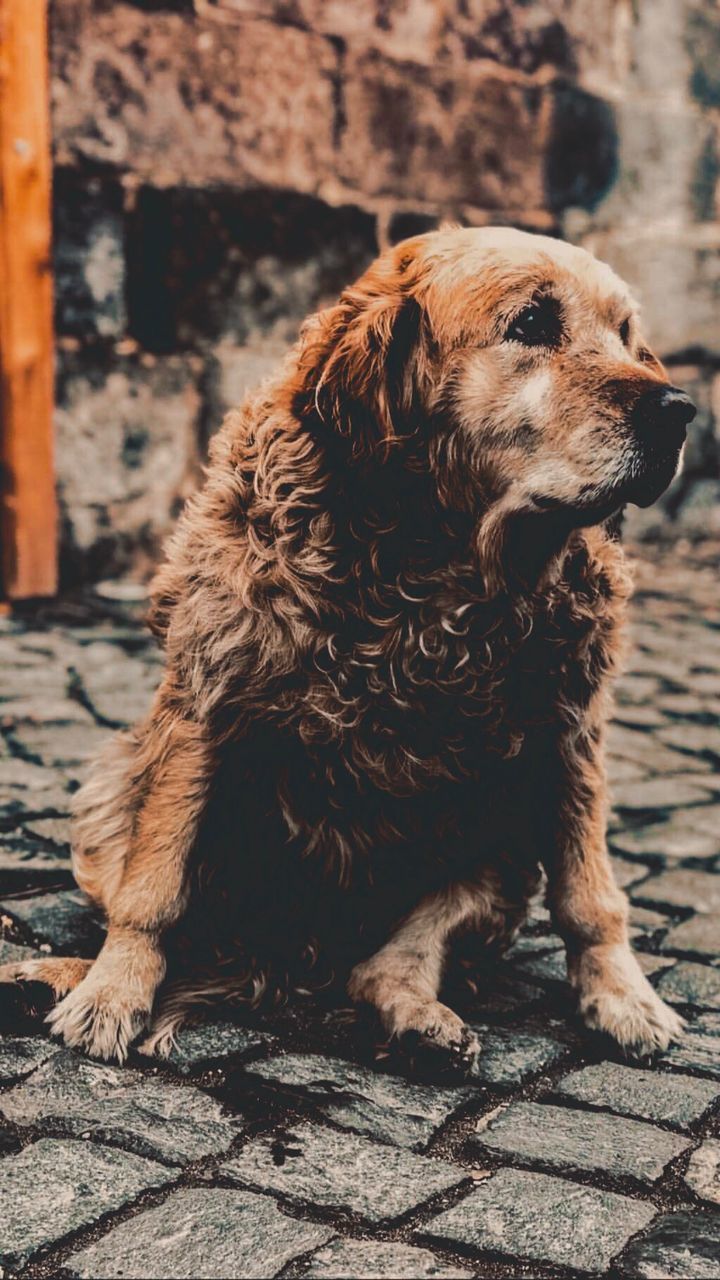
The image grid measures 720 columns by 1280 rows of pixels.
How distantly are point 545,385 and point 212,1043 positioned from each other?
1.39m

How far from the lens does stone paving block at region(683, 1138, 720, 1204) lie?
2283 millimetres

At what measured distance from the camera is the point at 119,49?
262 inches

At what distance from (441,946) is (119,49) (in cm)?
511

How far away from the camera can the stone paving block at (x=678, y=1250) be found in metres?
2.02

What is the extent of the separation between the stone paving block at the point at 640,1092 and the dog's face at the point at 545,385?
3.40 ft

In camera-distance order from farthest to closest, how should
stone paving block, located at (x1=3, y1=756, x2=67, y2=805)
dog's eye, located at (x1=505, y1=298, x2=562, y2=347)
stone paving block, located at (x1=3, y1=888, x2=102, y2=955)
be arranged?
stone paving block, located at (x1=3, y1=756, x2=67, y2=805), stone paving block, located at (x1=3, y1=888, x2=102, y2=955), dog's eye, located at (x1=505, y1=298, x2=562, y2=347)

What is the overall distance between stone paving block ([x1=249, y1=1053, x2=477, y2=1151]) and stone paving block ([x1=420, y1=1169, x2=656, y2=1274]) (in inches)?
8.2

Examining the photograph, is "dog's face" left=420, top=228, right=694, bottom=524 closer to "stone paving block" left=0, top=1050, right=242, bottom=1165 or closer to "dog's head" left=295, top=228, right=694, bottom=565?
"dog's head" left=295, top=228, right=694, bottom=565

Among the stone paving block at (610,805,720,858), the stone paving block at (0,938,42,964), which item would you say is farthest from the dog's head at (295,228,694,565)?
the stone paving block at (610,805,720,858)

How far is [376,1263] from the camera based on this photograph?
2000 mm

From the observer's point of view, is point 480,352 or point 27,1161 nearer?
point 27,1161

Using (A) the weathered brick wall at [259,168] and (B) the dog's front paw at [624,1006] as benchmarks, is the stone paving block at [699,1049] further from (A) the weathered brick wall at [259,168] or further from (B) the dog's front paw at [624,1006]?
(A) the weathered brick wall at [259,168]

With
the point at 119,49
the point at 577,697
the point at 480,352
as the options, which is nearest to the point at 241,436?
the point at 480,352

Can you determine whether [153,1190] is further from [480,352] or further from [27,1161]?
[480,352]
